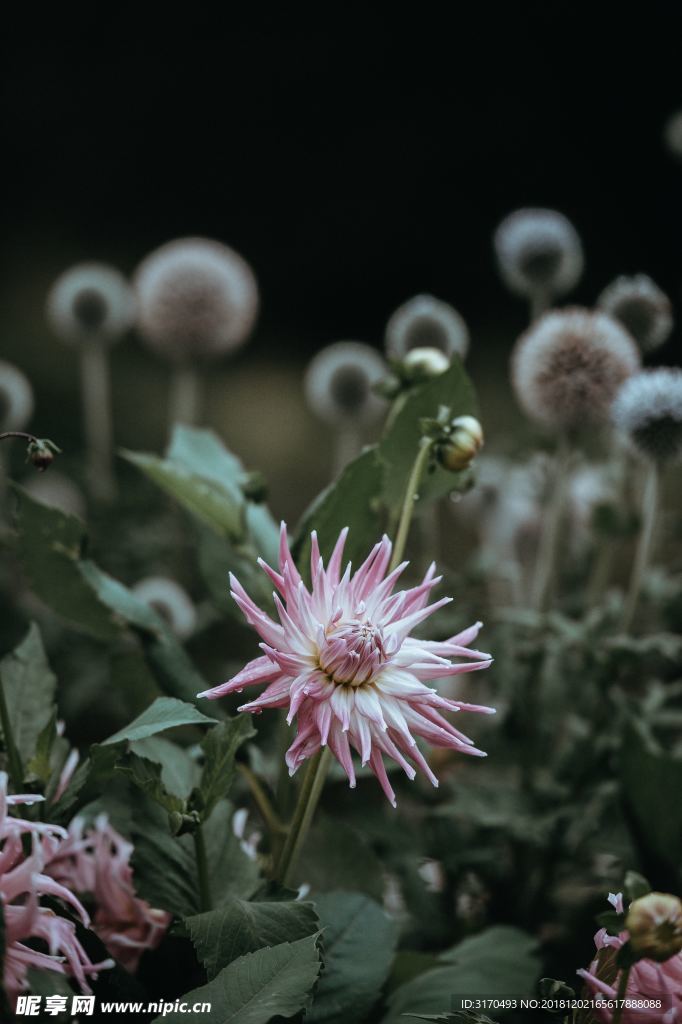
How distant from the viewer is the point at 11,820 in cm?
28

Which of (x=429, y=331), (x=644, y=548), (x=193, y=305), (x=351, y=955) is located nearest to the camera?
(x=351, y=955)

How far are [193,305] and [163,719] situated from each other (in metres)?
0.63

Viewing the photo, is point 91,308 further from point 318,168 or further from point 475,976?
point 475,976

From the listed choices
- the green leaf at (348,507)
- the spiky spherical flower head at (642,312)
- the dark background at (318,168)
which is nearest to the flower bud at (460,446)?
the green leaf at (348,507)

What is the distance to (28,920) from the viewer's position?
0.26 meters

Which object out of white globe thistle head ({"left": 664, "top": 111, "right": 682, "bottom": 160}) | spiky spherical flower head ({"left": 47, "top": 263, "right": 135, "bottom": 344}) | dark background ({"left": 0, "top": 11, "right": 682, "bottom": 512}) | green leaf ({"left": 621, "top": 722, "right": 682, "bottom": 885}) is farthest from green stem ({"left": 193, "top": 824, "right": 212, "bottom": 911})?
dark background ({"left": 0, "top": 11, "right": 682, "bottom": 512})

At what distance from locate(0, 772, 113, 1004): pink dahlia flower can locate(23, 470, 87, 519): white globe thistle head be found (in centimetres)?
63

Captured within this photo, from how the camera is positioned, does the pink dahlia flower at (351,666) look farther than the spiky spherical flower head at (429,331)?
No

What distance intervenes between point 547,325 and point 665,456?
121 millimetres

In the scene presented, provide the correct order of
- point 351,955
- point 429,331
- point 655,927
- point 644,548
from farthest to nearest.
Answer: point 429,331, point 644,548, point 351,955, point 655,927

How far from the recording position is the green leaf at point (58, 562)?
41 centimetres

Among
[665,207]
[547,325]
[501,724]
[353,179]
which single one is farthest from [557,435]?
[353,179]

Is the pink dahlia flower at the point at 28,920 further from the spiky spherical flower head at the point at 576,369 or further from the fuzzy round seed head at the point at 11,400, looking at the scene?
the fuzzy round seed head at the point at 11,400

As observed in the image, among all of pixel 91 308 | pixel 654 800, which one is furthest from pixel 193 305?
pixel 654 800
